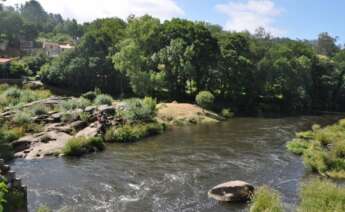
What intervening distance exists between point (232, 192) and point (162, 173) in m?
7.09

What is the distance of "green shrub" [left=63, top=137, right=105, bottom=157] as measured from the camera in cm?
3506

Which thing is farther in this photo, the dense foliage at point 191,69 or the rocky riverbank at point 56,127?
the dense foliage at point 191,69

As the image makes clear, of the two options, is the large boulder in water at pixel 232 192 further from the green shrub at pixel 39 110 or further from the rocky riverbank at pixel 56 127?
the green shrub at pixel 39 110

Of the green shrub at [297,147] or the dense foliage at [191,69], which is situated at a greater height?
the dense foliage at [191,69]

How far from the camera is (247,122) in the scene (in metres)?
57.4

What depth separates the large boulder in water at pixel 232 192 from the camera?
23.8 metres

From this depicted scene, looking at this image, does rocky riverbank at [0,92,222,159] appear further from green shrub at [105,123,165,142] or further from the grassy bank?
the grassy bank

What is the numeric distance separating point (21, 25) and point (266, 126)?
116808 millimetres

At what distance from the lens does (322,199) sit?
18.8 metres

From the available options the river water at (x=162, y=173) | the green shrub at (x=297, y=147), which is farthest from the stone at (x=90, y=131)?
the green shrub at (x=297, y=147)

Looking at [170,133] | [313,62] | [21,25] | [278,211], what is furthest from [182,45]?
[21,25]

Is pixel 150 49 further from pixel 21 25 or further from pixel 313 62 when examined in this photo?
pixel 21 25

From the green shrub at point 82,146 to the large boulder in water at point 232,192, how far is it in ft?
47.5

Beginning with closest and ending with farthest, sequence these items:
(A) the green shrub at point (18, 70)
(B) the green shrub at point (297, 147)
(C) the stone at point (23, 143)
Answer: (C) the stone at point (23, 143)
(B) the green shrub at point (297, 147)
(A) the green shrub at point (18, 70)
